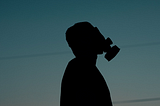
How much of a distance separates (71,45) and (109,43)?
0.43 meters

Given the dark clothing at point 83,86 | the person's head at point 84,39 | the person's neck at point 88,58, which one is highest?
the person's head at point 84,39

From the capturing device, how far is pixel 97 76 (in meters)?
2.81

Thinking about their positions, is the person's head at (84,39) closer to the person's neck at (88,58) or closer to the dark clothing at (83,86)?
the person's neck at (88,58)

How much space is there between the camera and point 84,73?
2783mm

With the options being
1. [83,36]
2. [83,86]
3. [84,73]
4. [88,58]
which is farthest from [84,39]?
[83,86]

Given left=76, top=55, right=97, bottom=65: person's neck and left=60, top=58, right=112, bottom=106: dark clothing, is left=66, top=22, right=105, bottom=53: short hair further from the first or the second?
left=60, top=58, right=112, bottom=106: dark clothing

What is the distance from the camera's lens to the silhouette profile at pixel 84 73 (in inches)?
105

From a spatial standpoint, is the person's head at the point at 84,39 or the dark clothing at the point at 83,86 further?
the person's head at the point at 84,39

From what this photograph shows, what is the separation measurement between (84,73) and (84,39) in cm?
44

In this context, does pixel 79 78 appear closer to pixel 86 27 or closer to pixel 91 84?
pixel 91 84

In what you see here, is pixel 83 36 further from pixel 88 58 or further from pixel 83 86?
pixel 83 86

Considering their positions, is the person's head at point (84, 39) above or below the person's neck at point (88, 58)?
above

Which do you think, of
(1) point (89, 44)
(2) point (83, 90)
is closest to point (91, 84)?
(2) point (83, 90)

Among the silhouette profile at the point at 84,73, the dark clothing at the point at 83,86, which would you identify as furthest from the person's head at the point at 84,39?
the dark clothing at the point at 83,86
